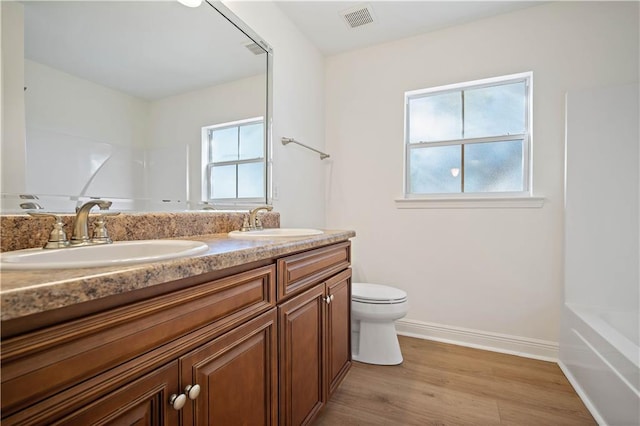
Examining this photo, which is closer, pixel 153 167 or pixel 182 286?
pixel 182 286

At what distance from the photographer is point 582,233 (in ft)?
5.97

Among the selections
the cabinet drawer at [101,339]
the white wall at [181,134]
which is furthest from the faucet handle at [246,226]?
the cabinet drawer at [101,339]

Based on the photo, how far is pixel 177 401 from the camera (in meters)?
0.62

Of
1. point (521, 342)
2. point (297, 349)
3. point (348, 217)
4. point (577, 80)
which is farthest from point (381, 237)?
point (577, 80)

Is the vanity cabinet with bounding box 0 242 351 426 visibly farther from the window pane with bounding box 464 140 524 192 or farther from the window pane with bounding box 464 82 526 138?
the window pane with bounding box 464 82 526 138

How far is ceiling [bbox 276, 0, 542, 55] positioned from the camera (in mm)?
1983

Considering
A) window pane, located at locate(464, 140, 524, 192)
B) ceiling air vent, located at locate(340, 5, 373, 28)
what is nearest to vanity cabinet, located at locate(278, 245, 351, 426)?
window pane, located at locate(464, 140, 524, 192)

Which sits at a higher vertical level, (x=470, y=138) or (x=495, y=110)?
(x=495, y=110)

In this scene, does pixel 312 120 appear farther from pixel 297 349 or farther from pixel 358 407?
pixel 358 407

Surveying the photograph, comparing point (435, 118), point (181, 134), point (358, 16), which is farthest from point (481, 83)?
point (181, 134)

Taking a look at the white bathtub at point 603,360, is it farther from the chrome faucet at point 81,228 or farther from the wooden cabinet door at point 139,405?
the chrome faucet at point 81,228

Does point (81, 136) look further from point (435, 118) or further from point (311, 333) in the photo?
point (435, 118)

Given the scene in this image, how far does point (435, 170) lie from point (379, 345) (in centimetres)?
139

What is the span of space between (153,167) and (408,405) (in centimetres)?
165
